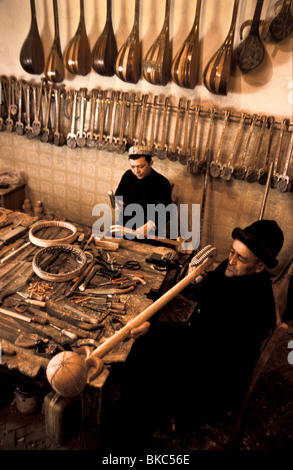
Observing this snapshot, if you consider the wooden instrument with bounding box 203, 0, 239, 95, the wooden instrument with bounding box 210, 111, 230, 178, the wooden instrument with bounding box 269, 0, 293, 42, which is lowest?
the wooden instrument with bounding box 210, 111, 230, 178

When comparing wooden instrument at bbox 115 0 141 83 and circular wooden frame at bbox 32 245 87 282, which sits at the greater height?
wooden instrument at bbox 115 0 141 83

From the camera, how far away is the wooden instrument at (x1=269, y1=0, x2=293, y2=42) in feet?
10.8

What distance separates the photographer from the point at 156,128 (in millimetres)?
4441

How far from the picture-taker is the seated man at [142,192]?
145 inches

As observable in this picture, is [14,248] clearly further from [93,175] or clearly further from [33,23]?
[33,23]

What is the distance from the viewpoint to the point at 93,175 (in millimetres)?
5070

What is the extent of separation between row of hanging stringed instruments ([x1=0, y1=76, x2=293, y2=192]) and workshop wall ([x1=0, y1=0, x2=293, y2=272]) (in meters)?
0.04

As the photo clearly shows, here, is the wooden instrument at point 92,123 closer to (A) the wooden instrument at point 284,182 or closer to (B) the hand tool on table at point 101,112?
(B) the hand tool on table at point 101,112

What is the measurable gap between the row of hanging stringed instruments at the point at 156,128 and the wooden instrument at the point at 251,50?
53cm

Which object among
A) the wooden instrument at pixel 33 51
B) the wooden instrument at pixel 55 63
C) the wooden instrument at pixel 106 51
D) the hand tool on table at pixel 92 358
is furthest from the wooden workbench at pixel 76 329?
the wooden instrument at pixel 33 51

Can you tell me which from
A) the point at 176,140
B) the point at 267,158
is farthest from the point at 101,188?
the point at 267,158

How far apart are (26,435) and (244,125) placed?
393cm

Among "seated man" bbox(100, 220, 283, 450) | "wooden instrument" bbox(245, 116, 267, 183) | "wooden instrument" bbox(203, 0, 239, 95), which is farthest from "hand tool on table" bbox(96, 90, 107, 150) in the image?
"seated man" bbox(100, 220, 283, 450)

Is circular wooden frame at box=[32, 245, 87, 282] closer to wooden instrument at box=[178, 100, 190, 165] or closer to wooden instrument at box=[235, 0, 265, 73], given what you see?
wooden instrument at box=[178, 100, 190, 165]
